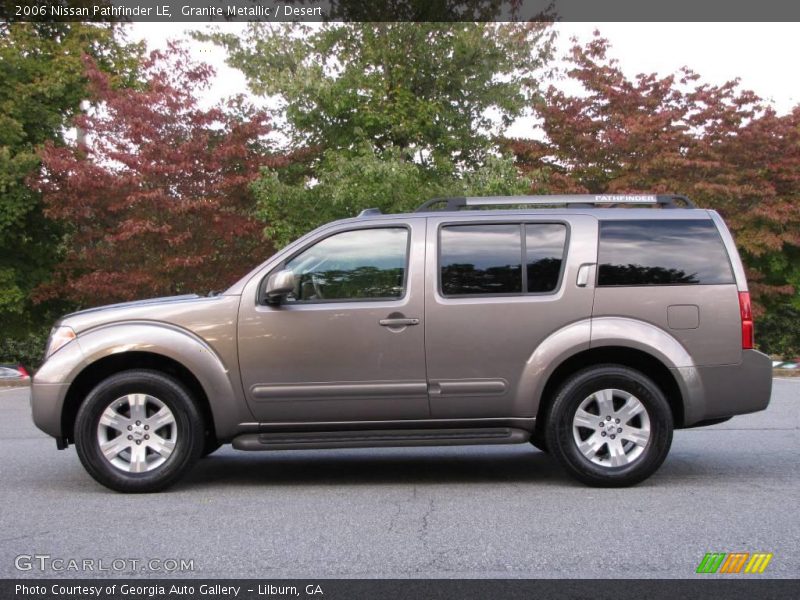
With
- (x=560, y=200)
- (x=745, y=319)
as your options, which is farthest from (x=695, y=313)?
(x=560, y=200)

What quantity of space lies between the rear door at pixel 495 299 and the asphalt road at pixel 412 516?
2.44 ft

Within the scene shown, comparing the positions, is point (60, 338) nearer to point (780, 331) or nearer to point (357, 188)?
point (357, 188)

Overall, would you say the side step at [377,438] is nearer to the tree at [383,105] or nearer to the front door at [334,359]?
the front door at [334,359]

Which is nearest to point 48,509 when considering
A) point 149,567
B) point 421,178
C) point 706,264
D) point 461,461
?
point 149,567

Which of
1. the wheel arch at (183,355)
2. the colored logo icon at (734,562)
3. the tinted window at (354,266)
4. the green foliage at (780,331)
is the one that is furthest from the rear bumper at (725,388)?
the green foliage at (780,331)

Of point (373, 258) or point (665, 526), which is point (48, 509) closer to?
point (373, 258)

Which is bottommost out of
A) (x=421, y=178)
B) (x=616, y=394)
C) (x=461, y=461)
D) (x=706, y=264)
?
(x=461, y=461)

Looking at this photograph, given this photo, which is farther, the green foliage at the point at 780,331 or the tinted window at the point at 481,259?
the green foliage at the point at 780,331

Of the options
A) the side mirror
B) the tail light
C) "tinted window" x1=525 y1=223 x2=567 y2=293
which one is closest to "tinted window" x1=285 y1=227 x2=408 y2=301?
the side mirror

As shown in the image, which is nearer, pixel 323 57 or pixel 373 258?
pixel 373 258

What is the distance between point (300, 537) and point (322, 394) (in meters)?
1.59

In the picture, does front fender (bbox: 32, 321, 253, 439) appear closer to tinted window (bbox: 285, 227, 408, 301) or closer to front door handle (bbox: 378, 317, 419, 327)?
tinted window (bbox: 285, 227, 408, 301)

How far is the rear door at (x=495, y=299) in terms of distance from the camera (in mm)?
7207

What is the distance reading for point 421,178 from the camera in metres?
21.4
